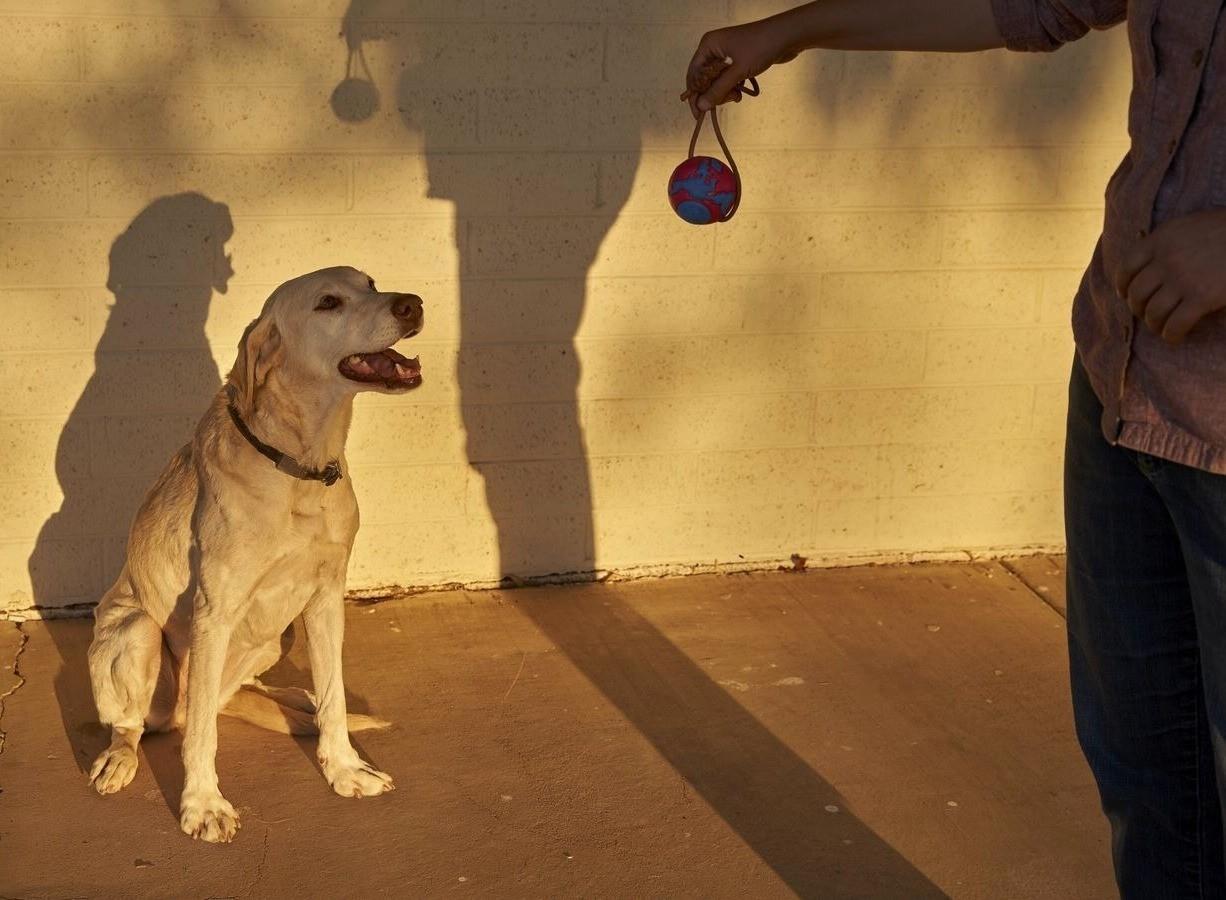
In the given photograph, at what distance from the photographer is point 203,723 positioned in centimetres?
394

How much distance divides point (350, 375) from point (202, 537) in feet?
1.91

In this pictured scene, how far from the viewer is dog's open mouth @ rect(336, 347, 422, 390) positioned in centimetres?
386

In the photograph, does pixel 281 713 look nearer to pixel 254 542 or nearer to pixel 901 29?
pixel 254 542

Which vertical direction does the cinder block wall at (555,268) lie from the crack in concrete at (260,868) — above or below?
above

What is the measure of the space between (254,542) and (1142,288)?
8.22 ft

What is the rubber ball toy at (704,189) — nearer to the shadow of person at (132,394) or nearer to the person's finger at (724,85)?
Result: the person's finger at (724,85)

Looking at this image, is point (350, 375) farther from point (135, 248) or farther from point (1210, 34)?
point (1210, 34)

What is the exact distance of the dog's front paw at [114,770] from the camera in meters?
4.12

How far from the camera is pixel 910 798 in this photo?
4211 mm

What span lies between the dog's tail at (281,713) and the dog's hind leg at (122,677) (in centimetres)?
35

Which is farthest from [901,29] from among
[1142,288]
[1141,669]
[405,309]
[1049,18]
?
[405,309]

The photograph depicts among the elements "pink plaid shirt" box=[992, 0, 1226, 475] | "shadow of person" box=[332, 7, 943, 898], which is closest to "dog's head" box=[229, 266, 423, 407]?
"shadow of person" box=[332, 7, 943, 898]

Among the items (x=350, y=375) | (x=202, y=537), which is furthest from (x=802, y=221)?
(x=202, y=537)

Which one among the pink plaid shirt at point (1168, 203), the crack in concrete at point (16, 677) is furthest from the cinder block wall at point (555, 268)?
the pink plaid shirt at point (1168, 203)
